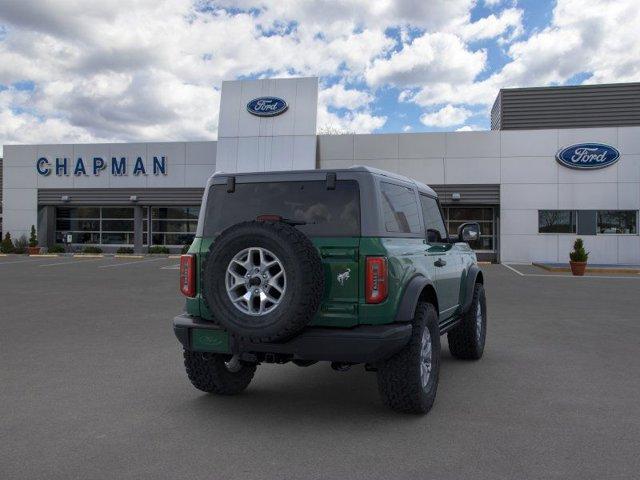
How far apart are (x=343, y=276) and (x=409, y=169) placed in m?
A: 24.9

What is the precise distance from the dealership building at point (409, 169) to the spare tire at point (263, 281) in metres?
23.0

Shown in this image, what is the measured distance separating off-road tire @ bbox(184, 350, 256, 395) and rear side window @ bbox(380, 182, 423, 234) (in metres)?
A: 1.71

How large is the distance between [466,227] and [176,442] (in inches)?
145

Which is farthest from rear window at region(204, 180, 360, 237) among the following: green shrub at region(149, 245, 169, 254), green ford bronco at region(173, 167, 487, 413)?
green shrub at region(149, 245, 169, 254)

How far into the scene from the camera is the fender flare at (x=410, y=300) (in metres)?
4.49

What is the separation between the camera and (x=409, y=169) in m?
28.7

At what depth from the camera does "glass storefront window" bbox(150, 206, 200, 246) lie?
111 feet

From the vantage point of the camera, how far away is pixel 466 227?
6363 millimetres

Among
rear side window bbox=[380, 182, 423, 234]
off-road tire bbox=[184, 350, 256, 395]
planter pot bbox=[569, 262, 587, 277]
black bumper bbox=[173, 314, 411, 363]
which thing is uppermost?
rear side window bbox=[380, 182, 423, 234]

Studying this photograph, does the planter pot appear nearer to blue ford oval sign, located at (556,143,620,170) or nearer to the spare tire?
blue ford oval sign, located at (556,143,620,170)

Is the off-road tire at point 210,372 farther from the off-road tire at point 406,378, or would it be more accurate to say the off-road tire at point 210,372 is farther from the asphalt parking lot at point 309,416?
the off-road tire at point 406,378

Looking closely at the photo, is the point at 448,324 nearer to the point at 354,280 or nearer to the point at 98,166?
the point at 354,280

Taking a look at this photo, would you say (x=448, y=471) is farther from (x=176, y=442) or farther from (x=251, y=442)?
(x=176, y=442)

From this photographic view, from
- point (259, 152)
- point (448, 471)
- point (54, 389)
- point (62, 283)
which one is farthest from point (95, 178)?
point (448, 471)
